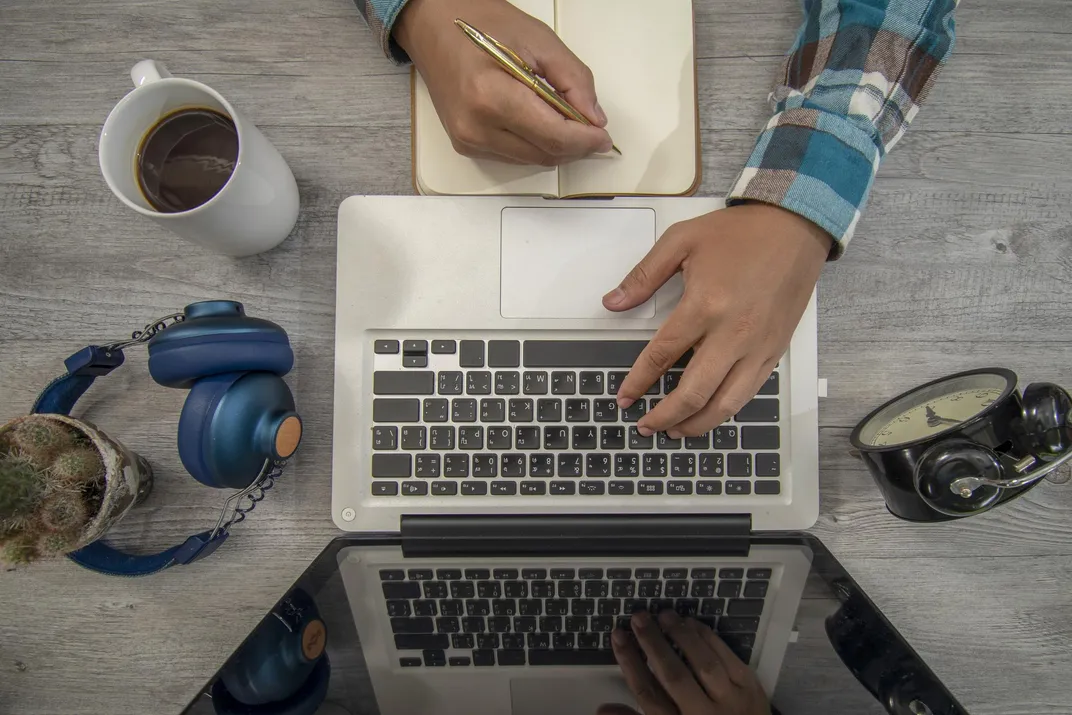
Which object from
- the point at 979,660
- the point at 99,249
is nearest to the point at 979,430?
the point at 979,660

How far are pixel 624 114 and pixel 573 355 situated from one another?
0.75ft

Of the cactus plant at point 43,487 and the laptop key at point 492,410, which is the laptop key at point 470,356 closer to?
the laptop key at point 492,410

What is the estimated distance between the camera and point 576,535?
0.56 metres

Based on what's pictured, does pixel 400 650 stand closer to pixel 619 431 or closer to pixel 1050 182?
pixel 619 431

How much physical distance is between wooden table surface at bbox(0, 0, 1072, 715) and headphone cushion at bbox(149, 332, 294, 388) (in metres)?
0.10

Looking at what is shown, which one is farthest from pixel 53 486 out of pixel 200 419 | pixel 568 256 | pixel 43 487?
pixel 568 256

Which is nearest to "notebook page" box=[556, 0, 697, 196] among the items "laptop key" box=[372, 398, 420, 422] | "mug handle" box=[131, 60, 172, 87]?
"laptop key" box=[372, 398, 420, 422]

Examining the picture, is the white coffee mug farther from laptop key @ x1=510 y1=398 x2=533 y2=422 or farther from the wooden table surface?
laptop key @ x1=510 y1=398 x2=533 y2=422

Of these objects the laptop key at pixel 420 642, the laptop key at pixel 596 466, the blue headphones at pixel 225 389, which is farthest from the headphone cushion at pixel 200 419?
the laptop key at pixel 596 466

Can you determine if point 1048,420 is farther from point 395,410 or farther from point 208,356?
point 208,356

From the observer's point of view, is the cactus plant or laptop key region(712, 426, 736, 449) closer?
the cactus plant

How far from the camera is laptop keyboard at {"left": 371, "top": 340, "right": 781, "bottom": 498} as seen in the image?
56 cm

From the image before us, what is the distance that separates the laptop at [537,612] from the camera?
0.50 metres

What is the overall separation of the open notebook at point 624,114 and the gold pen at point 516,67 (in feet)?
0.23
